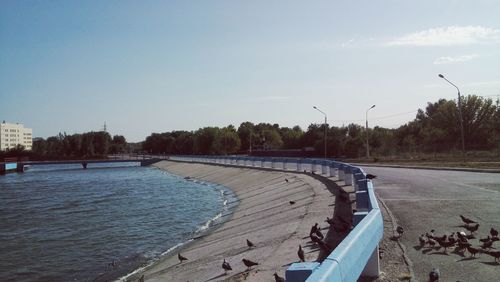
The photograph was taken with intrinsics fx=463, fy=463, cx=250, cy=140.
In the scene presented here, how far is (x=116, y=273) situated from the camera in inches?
618

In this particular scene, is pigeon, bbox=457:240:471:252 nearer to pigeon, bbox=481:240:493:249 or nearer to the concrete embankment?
pigeon, bbox=481:240:493:249

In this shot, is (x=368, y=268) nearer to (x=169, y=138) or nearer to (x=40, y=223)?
(x=40, y=223)

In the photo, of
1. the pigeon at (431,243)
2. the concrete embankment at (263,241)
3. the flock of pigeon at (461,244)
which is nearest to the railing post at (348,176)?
the concrete embankment at (263,241)

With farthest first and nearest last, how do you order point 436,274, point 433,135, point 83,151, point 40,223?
point 83,151, point 433,135, point 40,223, point 436,274

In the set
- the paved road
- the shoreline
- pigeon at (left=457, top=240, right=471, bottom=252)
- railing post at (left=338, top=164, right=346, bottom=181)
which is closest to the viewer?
the paved road

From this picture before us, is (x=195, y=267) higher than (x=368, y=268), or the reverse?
(x=368, y=268)

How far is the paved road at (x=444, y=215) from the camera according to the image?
7110 millimetres

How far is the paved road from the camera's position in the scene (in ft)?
23.3

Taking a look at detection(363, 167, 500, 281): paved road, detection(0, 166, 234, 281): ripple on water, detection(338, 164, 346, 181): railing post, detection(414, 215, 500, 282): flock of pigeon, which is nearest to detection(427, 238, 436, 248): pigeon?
detection(414, 215, 500, 282): flock of pigeon

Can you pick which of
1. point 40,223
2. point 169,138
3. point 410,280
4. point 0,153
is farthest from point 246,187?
point 169,138

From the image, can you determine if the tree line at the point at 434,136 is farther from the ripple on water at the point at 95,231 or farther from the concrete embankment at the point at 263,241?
the concrete embankment at the point at 263,241

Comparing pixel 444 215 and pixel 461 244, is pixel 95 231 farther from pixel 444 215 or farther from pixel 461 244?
pixel 461 244

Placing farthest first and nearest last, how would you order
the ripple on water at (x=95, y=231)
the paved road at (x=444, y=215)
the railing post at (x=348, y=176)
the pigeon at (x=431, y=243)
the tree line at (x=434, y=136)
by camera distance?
1. the tree line at (x=434, y=136)
2. the railing post at (x=348, y=176)
3. the ripple on water at (x=95, y=231)
4. the pigeon at (x=431, y=243)
5. the paved road at (x=444, y=215)

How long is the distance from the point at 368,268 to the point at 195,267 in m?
7.67
